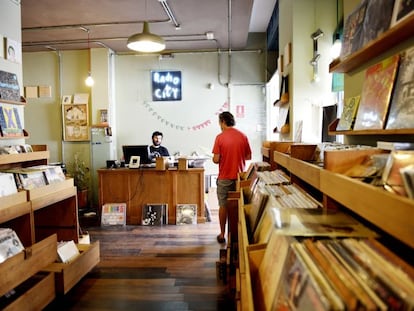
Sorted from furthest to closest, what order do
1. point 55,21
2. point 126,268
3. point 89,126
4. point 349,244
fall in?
point 89,126, point 55,21, point 126,268, point 349,244

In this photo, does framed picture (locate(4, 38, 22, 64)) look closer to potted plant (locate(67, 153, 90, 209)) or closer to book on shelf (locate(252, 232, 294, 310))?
book on shelf (locate(252, 232, 294, 310))

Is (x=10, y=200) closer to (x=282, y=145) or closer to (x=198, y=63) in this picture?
(x=282, y=145)

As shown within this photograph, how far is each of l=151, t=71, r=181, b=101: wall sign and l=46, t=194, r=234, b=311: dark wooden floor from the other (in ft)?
10.1

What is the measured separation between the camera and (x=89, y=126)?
648 cm

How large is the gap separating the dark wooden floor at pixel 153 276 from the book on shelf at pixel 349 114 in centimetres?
167

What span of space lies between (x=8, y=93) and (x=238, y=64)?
462cm

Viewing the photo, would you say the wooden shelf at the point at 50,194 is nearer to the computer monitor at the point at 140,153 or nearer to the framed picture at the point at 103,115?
the computer monitor at the point at 140,153

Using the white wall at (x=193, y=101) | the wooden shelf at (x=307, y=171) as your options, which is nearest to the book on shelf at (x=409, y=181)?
the wooden shelf at (x=307, y=171)

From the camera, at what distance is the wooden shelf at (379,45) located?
46.3 inches

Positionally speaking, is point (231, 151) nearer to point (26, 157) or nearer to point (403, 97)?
point (26, 157)

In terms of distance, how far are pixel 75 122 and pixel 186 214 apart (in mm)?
3160

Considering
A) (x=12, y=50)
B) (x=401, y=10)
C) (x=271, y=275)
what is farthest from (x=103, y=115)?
(x=271, y=275)

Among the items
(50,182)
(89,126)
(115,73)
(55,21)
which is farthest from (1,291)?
(115,73)

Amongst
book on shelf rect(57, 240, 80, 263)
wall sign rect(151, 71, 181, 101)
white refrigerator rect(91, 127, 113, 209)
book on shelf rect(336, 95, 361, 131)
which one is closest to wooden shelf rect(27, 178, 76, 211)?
book on shelf rect(57, 240, 80, 263)
